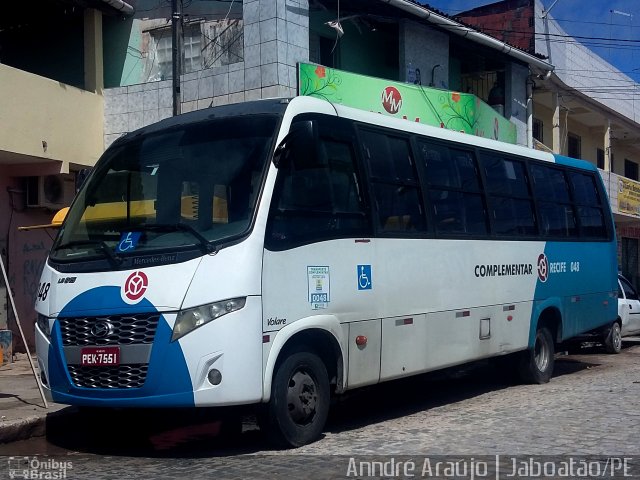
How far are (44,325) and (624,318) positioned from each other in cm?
1309

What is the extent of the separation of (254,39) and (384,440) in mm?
8534

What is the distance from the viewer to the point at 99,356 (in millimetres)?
6844

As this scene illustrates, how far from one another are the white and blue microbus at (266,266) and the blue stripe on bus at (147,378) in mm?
11

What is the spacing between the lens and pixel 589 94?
26156mm

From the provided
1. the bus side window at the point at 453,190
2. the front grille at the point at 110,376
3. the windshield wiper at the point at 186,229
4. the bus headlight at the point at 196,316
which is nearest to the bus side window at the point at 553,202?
the bus side window at the point at 453,190

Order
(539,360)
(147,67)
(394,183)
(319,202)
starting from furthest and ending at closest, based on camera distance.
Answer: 1. (147,67)
2. (539,360)
3. (394,183)
4. (319,202)

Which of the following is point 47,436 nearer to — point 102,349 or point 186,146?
Result: point 102,349

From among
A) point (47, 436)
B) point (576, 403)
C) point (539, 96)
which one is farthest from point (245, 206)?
point (539, 96)

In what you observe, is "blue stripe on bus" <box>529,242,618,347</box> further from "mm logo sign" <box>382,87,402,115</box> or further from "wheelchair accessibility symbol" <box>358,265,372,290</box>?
"mm logo sign" <box>382,87,402,115</box>

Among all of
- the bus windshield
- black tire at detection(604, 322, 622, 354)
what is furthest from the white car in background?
the bus windshield

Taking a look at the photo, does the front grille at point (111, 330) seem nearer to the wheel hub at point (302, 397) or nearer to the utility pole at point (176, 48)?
the wheel hub at point (302, 397)

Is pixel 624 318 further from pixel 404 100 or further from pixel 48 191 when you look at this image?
pixel 48 191

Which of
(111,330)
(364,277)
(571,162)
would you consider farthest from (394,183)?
(571,162)

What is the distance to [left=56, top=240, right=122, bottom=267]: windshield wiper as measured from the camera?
7016 mm
